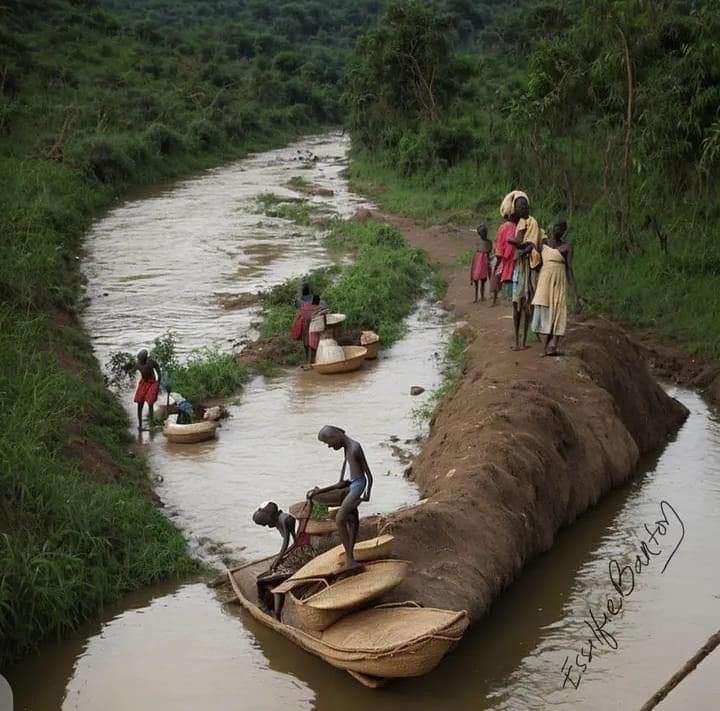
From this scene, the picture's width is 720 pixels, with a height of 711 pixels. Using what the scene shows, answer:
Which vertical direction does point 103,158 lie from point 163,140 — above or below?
below

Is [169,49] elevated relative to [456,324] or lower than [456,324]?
elevated

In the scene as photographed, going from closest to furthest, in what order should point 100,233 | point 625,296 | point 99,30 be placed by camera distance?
point 625,296 < point 100,233 < point 99,30

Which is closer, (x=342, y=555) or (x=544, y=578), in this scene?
(x=342, y=555)

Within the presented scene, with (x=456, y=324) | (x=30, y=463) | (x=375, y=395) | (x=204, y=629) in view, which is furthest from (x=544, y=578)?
(x=456, y=324)

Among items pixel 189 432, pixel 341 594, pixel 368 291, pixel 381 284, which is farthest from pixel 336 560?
pixel 381 284

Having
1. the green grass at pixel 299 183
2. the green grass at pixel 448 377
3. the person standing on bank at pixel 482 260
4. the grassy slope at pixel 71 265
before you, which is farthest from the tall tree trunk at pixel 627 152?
the green grass at pixel 299 183

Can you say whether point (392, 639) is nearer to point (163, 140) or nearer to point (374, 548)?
point (374, 548)

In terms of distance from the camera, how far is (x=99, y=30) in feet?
160

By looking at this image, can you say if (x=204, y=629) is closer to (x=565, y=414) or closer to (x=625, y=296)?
(x=565, y=414)

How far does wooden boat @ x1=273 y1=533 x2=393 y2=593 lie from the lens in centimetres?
652

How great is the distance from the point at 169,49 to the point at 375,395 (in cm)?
4397

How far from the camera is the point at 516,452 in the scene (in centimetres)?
830
